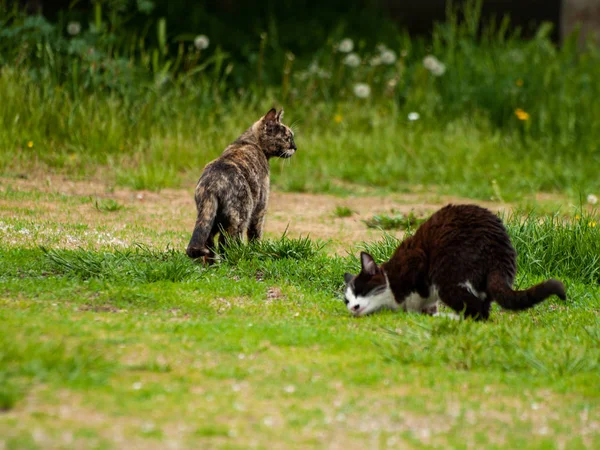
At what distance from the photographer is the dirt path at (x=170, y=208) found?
910 centimetres

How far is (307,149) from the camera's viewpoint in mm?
12961

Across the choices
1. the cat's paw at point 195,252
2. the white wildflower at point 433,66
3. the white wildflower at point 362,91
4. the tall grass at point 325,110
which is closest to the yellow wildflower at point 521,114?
the tall grass at point 325,110

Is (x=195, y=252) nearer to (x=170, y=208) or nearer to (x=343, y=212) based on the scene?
(x=170, y=208)

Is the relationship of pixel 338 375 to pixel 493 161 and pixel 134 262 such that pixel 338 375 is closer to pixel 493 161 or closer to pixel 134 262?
pixel 134 262

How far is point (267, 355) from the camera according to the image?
5.28 metres

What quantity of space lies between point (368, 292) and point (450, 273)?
626 millimetres

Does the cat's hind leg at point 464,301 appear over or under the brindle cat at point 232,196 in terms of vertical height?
under

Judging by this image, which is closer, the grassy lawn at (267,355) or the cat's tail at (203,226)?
the grassy lawn at (267,355)

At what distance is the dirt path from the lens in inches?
358

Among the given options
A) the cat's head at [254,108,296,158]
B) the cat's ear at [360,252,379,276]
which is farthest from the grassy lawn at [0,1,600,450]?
the cat's head at [254,108,296,158]

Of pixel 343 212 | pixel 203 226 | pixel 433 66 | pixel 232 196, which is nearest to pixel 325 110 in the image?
pixel 433 66

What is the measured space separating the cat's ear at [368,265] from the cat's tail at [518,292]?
863mm

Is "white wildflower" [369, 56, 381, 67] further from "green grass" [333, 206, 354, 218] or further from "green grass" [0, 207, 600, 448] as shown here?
"green grass" [0, 207, 600, 448]

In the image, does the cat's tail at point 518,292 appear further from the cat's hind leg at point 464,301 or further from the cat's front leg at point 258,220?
the cat's front leg at point 258,220
